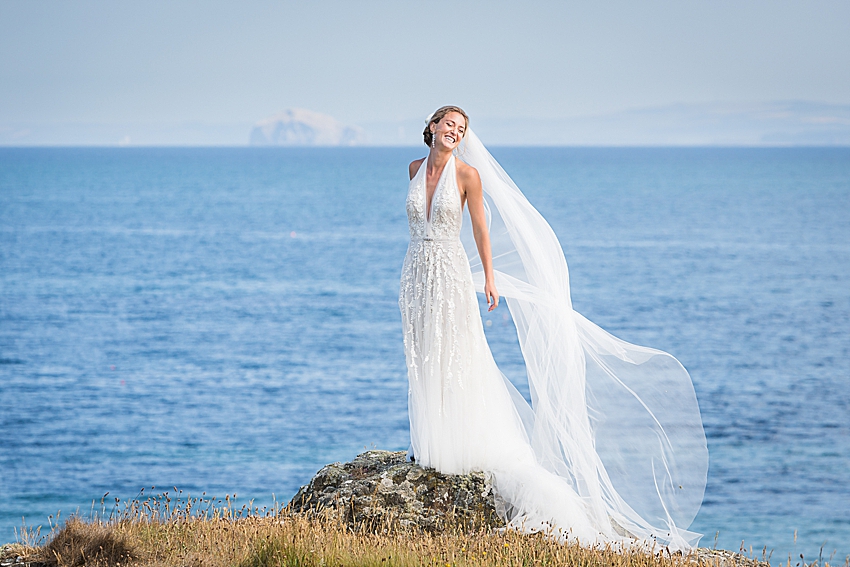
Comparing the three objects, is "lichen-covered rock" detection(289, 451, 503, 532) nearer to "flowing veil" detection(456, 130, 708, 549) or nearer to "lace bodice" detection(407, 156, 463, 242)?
"flowing veil" detection(456, 130, 708, 549)

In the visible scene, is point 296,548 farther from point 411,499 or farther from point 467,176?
point 467,176

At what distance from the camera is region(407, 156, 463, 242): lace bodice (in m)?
7.45

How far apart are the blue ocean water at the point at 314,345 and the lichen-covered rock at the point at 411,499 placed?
1806mm

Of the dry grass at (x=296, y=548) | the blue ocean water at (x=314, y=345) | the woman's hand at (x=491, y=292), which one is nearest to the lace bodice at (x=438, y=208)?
the woman's hand at (x=491, y=292)

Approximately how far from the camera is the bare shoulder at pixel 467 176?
7488 millimetres

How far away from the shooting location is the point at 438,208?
24.5 ft

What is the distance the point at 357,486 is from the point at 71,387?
101 ft

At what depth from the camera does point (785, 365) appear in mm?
36281

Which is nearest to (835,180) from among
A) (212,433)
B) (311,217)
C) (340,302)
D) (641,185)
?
(641,185)

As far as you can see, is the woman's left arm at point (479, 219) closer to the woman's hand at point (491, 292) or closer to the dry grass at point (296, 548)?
the woman's hand at point (491, 292)

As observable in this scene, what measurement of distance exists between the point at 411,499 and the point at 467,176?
2.65 m

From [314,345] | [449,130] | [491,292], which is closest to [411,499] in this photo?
[491,292]

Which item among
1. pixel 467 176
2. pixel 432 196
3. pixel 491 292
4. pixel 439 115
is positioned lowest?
pixel 491 292

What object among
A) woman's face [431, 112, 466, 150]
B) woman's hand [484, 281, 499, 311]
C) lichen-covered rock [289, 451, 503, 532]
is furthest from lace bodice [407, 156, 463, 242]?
lichen-covered rock [289, 451, 503, 532]
